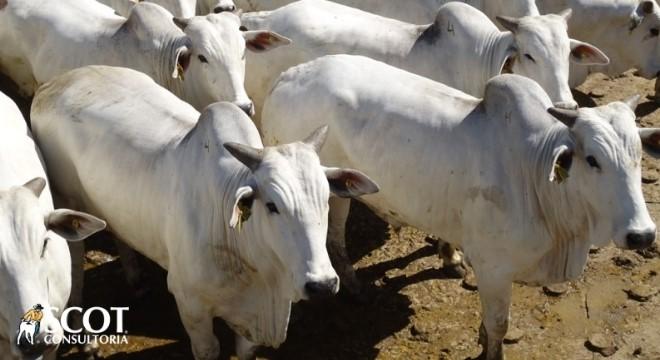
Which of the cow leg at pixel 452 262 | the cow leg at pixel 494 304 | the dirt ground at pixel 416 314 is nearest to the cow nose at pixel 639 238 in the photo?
the cow leg at pixel 494 304

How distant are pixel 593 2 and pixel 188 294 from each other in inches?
200

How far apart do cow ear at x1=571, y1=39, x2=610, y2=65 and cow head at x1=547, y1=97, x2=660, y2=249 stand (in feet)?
5.46

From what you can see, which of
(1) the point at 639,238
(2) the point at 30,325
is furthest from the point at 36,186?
(1) the point at 639,238

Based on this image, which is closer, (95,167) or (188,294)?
(188,294)

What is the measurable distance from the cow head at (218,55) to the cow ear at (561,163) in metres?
2.11

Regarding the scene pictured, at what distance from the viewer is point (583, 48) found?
20.9 ft

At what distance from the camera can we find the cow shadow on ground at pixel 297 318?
18.3ft

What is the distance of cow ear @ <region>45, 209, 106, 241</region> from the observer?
169 inches

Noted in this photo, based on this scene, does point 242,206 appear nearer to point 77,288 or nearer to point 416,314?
point 77,288

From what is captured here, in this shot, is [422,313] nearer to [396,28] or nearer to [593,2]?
[396,28]

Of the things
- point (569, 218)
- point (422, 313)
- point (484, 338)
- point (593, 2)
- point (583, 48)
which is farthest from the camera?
point (593, 2)

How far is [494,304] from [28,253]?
8.39ft

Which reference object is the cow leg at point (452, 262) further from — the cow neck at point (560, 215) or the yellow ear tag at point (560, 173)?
the yellow ear tag at point (560, 173)

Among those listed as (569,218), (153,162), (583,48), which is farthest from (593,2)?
(153,162)
